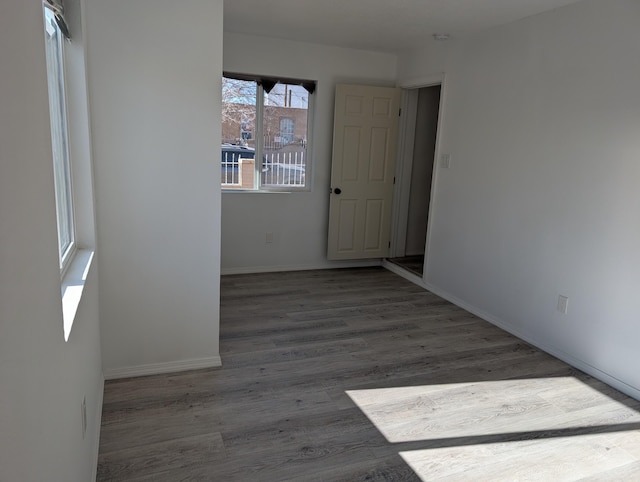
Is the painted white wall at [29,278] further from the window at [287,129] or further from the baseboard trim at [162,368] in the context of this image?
the window at [287,129]

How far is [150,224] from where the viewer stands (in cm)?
273

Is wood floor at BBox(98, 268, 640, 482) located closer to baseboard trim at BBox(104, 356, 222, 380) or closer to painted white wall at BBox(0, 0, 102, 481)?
baseboard trim at BBox(104, 356, 222, 380)

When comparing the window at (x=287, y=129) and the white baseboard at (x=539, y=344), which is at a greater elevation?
the window at (x=287, y=129)

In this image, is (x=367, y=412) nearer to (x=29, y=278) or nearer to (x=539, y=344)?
(x=539, y=344)

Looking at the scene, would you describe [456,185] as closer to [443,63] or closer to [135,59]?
[443,63]

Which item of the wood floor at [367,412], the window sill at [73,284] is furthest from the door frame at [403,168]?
the window sill at [73,284]

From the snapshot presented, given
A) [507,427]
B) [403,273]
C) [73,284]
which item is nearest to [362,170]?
[403,273]

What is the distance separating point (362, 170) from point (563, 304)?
2664 mm

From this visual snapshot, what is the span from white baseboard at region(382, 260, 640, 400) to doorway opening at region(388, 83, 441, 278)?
19.5 inches

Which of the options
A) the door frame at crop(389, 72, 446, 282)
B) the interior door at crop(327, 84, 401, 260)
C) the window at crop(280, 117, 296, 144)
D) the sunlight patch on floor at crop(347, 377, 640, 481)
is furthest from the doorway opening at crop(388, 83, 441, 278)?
the sunlight patch on floor at crop(347, 377, 640, 481)

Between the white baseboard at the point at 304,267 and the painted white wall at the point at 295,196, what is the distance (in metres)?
0.01

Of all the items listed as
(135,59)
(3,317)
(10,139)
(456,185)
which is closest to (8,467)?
(3,317)

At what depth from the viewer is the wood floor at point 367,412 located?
2139 millimetres

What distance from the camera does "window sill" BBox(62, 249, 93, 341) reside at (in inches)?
59.1
